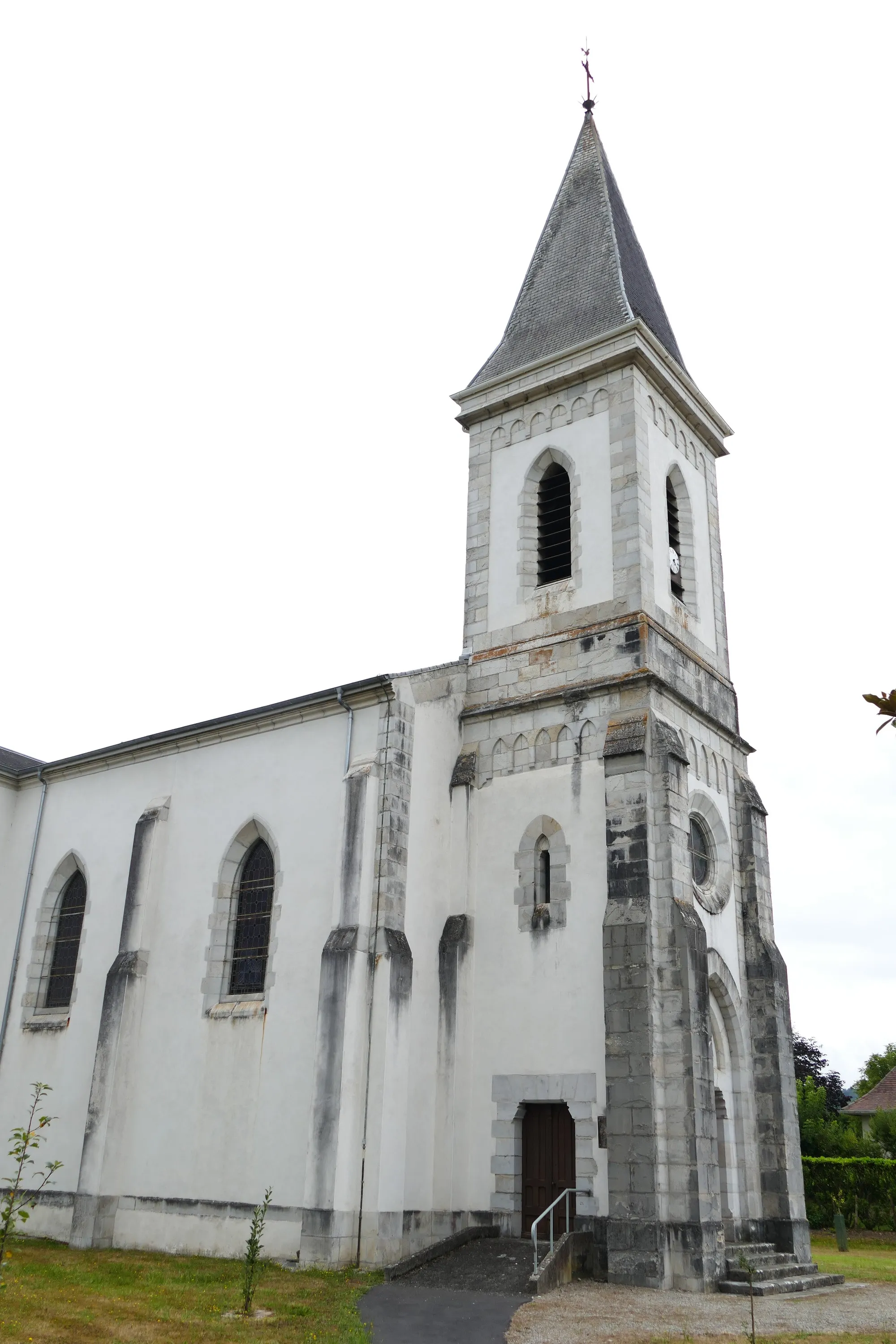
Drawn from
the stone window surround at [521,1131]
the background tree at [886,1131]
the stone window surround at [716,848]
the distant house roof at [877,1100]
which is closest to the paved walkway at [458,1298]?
the stone window surround at [521,1131]

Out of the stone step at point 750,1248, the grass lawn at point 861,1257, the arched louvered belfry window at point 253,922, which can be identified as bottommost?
the grass lawn at point 861,1257

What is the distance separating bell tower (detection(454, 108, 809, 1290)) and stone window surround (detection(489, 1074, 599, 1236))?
0.34 meters

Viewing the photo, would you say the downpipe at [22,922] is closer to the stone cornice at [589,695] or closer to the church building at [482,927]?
the church building at [482,927]

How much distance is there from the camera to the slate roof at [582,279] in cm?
2269

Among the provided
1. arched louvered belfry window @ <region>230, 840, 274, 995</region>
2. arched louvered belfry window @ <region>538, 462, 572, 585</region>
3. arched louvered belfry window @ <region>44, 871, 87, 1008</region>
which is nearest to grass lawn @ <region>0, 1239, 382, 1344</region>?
arched louvered belfry window @ <region>230, 840, 274, 995</region>

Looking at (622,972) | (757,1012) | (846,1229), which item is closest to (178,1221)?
(622,972)

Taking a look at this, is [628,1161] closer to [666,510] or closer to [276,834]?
[276,834]

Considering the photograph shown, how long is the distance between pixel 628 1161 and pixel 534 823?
17.5 ft

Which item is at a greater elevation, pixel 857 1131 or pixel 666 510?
pixel 666 510

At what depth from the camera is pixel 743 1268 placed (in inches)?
583

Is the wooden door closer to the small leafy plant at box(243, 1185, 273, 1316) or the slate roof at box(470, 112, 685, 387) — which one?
the small leafy plant at box(243, 1185, 273, 1316)

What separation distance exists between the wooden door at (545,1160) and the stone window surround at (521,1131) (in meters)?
0.10

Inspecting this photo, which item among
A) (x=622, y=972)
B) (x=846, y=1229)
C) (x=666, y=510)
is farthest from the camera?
(x=846, y=1229)

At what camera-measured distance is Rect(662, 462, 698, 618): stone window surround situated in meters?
21.3
